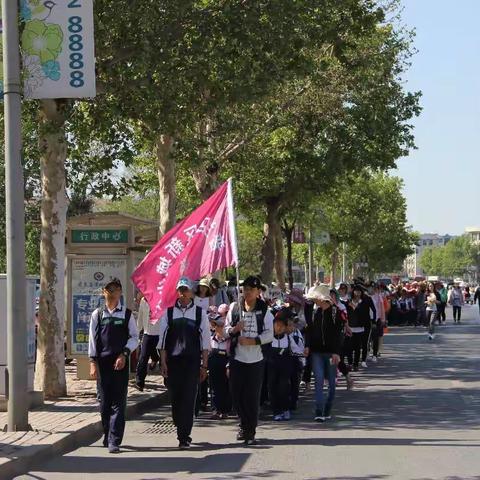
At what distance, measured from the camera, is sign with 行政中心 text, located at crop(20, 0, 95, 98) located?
11.4 m

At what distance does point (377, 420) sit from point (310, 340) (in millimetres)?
1357

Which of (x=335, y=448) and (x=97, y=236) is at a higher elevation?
(x=97, y=236)

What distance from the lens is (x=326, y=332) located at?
12578 millimetres

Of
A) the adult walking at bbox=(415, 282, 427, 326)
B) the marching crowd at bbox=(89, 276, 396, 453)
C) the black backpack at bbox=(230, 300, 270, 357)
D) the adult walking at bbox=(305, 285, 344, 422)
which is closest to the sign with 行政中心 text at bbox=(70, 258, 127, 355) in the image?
the marching crowd at bbox=(89, 276, 396, 453)

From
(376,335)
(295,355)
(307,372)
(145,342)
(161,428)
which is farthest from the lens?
(376,335)

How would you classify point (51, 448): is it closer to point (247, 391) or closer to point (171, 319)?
point (171, 319)

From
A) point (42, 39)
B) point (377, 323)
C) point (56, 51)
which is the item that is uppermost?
point (42, 39)

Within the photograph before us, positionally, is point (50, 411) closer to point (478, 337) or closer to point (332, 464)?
point (332, 464)

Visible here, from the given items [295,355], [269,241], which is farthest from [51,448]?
[269,241]

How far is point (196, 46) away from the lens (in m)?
15.2

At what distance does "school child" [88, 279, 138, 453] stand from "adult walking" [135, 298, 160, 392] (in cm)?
435

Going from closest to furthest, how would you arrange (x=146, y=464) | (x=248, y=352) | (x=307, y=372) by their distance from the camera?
(x=146, y=464), (x=248, y=352), (x=307, y=372)

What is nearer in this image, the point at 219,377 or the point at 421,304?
the point at 219,377

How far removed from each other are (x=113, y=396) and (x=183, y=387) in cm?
75
